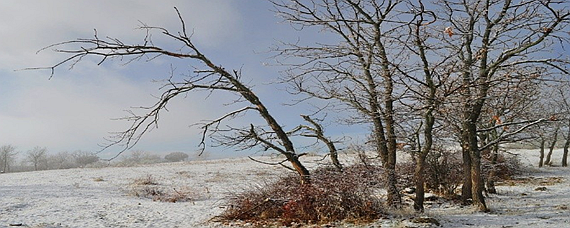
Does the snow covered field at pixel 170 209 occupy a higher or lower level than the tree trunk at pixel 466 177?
lower

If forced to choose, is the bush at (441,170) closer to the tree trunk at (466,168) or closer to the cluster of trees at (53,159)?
the tree trunk at (466,168)

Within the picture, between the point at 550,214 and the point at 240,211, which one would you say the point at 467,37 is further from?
the point at 240,211

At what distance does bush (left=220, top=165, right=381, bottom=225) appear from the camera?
9.22 m

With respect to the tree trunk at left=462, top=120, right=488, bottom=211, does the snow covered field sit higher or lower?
lower

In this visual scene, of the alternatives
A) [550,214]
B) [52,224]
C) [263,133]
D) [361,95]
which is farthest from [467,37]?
[52,224]

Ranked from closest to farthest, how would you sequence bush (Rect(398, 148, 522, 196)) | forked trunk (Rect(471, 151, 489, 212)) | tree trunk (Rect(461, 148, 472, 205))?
1. forked trunk (Rect(471, 151, 489, 212))
2. tree trunk (Rect(461, 148, 472, 205))
3. bush (Rect(398, 148, 522, 196))

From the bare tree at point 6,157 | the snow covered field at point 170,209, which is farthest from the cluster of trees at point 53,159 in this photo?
the snow covered field at point 170,209

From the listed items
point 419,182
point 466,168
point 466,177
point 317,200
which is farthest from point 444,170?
point 317,200

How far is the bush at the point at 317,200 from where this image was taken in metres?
9.22

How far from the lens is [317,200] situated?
9.42m

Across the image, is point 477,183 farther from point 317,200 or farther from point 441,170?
point 317,200

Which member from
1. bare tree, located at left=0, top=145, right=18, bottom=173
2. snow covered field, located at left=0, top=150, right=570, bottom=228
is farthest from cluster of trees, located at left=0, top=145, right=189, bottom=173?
snow covered field, located at left=0, top=150, right=570, bottom=228

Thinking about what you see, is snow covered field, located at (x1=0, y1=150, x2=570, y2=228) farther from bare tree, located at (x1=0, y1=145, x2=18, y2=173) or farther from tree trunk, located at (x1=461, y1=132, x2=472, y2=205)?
bare tree, located at (x1=0, y1=145, x2=18, y2=173)

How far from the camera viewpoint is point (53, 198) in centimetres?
1466
